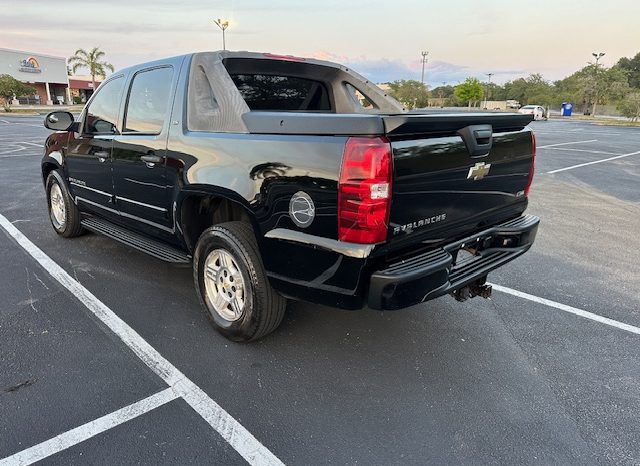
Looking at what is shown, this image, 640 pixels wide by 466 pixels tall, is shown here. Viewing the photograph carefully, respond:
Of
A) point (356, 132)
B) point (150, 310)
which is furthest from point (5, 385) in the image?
point (356, 132)

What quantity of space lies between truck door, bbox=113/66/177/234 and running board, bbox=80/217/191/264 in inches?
5.2

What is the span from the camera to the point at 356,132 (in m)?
2.27

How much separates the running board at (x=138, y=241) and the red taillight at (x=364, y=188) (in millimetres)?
1743

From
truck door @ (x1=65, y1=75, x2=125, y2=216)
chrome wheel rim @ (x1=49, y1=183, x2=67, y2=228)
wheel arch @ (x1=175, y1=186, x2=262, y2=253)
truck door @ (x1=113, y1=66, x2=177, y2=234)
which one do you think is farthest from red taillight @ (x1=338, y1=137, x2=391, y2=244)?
chrome wheel rim @ (x1=49, y1=183, x2=67, y2=228)

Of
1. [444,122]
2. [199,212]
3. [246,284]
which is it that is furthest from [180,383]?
[444,122]

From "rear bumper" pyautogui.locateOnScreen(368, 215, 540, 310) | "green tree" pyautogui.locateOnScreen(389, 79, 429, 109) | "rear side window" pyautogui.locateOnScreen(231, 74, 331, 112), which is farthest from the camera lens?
"green tree" pyautogui.locateOnScreen(389, 79, 429, 109)

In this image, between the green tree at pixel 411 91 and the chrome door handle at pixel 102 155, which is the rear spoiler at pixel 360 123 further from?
the green tree at pixel 411 91

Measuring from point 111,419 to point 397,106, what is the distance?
3.92 meters

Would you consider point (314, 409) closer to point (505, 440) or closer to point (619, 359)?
point (505, 440)

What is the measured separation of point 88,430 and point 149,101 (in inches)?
99.1

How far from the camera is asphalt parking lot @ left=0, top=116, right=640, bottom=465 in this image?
7.52ft

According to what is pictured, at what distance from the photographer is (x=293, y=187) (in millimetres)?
2500

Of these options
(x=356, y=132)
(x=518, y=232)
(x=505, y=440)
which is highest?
(x=356, y=132)

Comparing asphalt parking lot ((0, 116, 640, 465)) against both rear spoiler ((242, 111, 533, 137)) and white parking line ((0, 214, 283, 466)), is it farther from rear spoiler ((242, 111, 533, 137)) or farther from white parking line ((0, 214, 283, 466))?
rear spoiler ((242, 111, 533, 137))
